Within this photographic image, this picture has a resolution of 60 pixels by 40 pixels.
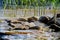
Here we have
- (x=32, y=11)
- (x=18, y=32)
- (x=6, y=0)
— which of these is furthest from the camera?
(x=32, y=11)

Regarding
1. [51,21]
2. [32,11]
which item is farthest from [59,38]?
[32,11]

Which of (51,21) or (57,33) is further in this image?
(51,21)

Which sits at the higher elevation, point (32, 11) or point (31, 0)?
point (31, 0)

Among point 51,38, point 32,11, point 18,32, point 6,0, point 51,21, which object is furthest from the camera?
point 32,11

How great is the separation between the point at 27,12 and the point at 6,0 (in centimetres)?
540

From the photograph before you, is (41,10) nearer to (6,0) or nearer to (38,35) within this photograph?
(6,0)

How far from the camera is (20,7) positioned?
14203mm

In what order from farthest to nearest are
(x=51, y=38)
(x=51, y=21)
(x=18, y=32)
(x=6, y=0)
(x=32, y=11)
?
(x=32, y=11)
(x=51, y=21)
(x=6, y=0)
(x=18, y=32)
(x=51, y=38)

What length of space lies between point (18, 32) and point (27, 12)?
6139mm

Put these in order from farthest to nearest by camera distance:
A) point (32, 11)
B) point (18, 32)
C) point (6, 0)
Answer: point (32, 11)
point (6, 0)
point (18, 32)

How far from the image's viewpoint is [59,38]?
7.16m

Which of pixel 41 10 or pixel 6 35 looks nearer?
pixel 6 35

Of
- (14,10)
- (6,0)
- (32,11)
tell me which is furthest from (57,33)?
(14,10)

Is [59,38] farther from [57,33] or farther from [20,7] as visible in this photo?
[20,7]
